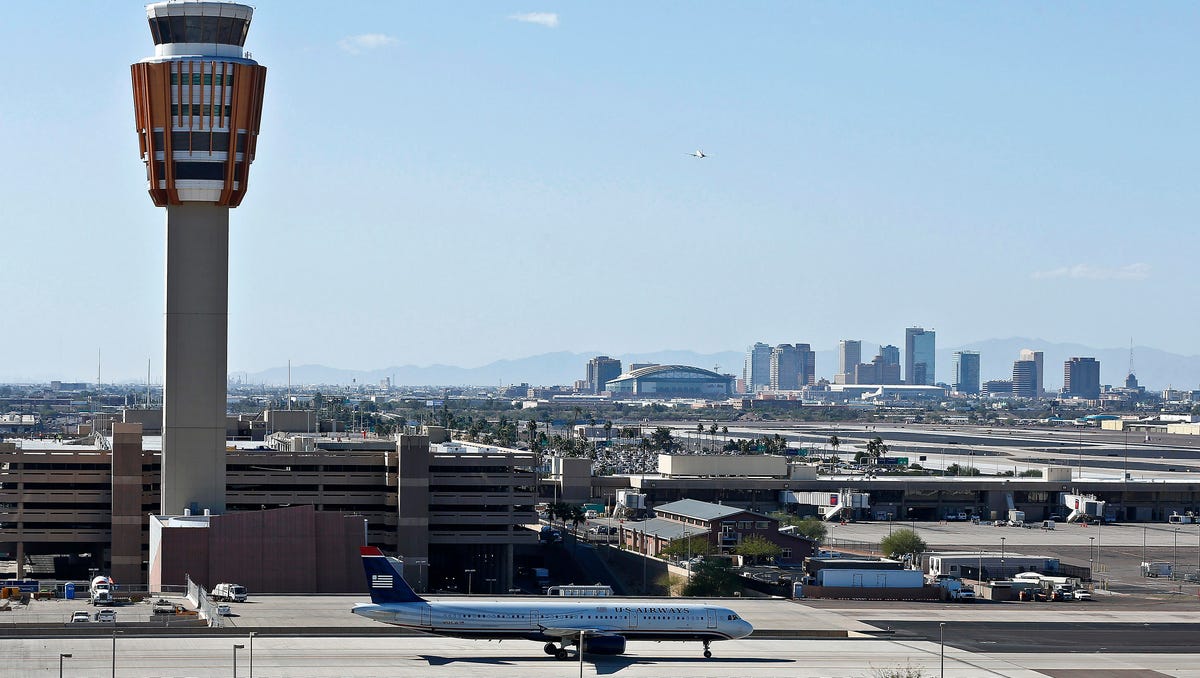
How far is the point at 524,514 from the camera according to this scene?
15062 centimetres

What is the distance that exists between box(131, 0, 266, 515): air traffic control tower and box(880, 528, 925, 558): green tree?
59.5 metres

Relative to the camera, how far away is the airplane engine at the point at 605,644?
86000 millimetres

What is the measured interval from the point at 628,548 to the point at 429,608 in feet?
268

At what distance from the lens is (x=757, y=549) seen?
147 meters

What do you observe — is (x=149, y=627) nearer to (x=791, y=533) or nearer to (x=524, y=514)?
(x=524, y=514)

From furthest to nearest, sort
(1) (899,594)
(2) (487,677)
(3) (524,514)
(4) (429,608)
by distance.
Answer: (3) (524,514) → (1) (899,594) → (4) (429,608) → (2) (487,677)

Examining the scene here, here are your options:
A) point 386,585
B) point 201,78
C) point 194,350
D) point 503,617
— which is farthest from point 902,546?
point 386,585

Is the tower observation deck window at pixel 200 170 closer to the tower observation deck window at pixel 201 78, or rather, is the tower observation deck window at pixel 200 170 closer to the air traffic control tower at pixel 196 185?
the air traffic control tower at pixel 196 185

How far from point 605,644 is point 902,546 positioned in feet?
235

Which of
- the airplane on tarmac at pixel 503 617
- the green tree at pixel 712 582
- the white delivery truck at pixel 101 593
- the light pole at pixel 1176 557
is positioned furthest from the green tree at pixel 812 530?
the airplane on tarmac at pixel 503 617

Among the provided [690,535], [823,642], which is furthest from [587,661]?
[690,535]

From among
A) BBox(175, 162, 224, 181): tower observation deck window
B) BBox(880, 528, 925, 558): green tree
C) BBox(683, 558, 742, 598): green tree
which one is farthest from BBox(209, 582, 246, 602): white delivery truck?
BBox(880, 528, 925, 558): green tree

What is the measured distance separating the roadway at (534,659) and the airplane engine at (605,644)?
0.53m

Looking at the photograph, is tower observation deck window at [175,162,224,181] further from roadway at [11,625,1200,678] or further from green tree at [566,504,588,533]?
green tree at [566,504,588,533]
